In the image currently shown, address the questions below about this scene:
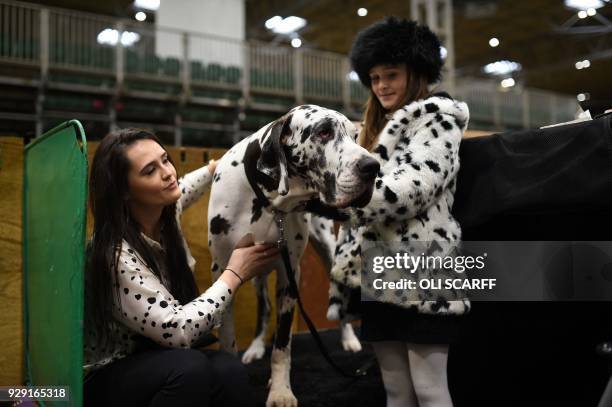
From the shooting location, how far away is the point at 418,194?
60.0 inches

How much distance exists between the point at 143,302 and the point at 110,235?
7.9 inches

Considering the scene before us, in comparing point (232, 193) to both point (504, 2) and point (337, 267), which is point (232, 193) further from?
point (504, 2)

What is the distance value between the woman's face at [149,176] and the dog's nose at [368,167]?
549 millimetres

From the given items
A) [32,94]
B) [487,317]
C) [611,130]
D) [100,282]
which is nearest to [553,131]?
[611,130]

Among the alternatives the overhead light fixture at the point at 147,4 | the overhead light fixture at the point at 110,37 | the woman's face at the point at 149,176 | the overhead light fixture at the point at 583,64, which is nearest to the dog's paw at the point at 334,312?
the woman's face at the point at 149,176

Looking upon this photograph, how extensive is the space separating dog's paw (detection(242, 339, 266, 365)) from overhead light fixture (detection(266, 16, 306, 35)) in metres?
10.4

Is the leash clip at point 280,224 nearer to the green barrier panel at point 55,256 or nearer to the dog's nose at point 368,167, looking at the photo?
the dog's nose at point 368,167

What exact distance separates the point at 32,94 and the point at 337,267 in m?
6.46

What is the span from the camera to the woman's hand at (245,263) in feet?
5.17

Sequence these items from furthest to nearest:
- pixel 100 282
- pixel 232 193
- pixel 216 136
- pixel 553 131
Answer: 1. pixel 216 136
2. pixel 232 193
3. pixel 553 131
4. pixel 100 282

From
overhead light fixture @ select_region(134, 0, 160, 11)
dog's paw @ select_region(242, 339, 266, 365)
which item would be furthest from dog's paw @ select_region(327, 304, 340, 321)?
overhead light fixture @ select_region(134, 0, 160, 11)

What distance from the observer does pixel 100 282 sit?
142cm

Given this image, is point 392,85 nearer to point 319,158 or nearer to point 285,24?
point 319,158

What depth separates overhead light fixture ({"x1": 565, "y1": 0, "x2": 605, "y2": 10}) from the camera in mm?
11570
